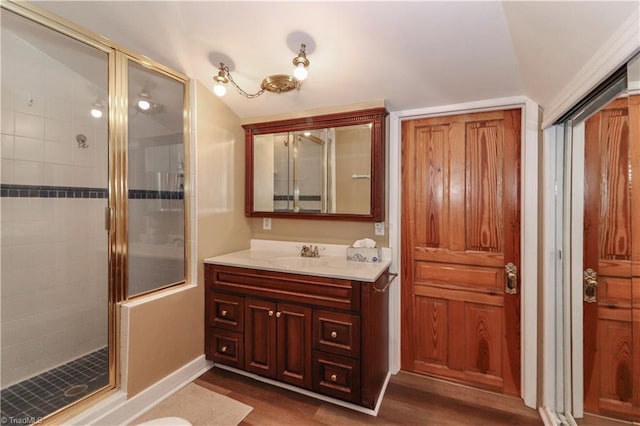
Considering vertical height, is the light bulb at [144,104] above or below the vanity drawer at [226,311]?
above

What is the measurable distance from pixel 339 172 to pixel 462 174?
95 centimetres

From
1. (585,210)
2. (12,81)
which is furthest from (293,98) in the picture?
(585,210)

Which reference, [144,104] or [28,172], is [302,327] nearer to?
[144,104]

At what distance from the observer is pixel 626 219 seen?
1428mm

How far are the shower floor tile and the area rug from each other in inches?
15.1

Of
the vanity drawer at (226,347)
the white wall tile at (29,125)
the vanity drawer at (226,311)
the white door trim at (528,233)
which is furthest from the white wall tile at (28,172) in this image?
the white door trim at (528,233)

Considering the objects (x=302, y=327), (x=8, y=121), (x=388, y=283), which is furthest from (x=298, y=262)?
(x=8, y=121)

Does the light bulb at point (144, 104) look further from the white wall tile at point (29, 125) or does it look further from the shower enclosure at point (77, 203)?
the white wall tile at point (29, 125)

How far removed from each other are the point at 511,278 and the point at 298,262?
5.15ft

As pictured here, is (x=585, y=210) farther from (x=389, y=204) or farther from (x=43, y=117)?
(x=43, y=117)

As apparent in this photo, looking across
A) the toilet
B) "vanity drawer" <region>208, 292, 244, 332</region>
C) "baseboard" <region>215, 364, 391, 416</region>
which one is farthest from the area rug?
"vanity drawer" <region>208, 292, 244, 332</region>

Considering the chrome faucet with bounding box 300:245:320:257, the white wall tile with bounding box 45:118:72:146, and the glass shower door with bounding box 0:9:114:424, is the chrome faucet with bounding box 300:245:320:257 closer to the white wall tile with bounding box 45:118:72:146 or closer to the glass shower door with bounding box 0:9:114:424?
the glass shower door with bounding box 0:9:114:424

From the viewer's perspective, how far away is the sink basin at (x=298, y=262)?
2037 millimetres

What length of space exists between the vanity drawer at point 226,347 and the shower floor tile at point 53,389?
0.68 metres
